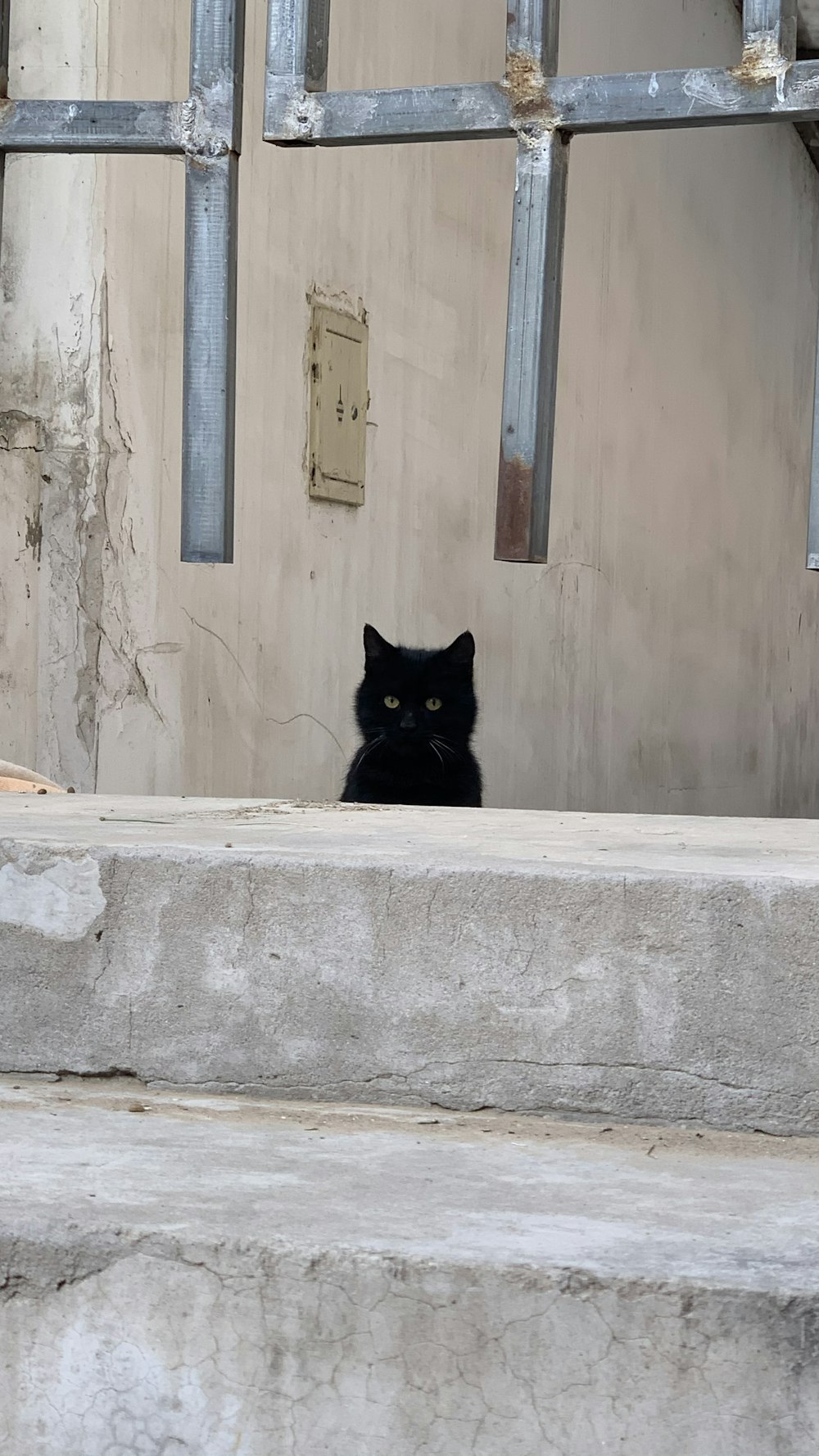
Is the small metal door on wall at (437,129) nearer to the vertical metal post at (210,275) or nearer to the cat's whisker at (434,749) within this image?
the vertical metal post at (210,275)

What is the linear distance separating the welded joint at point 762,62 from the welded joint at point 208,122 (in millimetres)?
499

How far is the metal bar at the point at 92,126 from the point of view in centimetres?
166

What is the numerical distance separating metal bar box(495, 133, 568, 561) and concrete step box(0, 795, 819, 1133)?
328mm

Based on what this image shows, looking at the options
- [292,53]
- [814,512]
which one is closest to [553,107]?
[292,53]

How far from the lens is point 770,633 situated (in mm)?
9766

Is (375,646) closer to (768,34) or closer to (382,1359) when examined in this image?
(768,34)

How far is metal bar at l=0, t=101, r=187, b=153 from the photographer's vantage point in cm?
166

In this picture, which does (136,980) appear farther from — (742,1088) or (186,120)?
(186,120)

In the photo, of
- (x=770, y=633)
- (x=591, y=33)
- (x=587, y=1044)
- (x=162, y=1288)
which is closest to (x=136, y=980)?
(x=587, y=1044)

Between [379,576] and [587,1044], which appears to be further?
[379,576]

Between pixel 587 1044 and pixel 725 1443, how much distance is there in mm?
542

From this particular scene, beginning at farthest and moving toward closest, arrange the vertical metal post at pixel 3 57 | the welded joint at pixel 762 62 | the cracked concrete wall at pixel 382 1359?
the vertical metal post at pixel 3 57, the welded joint at pixel 762 62, the cracked concrete wall at pixel 382 1359

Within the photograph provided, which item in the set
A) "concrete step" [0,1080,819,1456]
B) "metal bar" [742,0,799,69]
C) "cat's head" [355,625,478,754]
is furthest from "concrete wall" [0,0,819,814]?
"concrete step" [0,1080,819,1456]

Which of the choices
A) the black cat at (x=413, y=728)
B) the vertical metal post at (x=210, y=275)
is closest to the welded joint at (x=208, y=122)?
the vertical metal post at (x=210, y=275)
